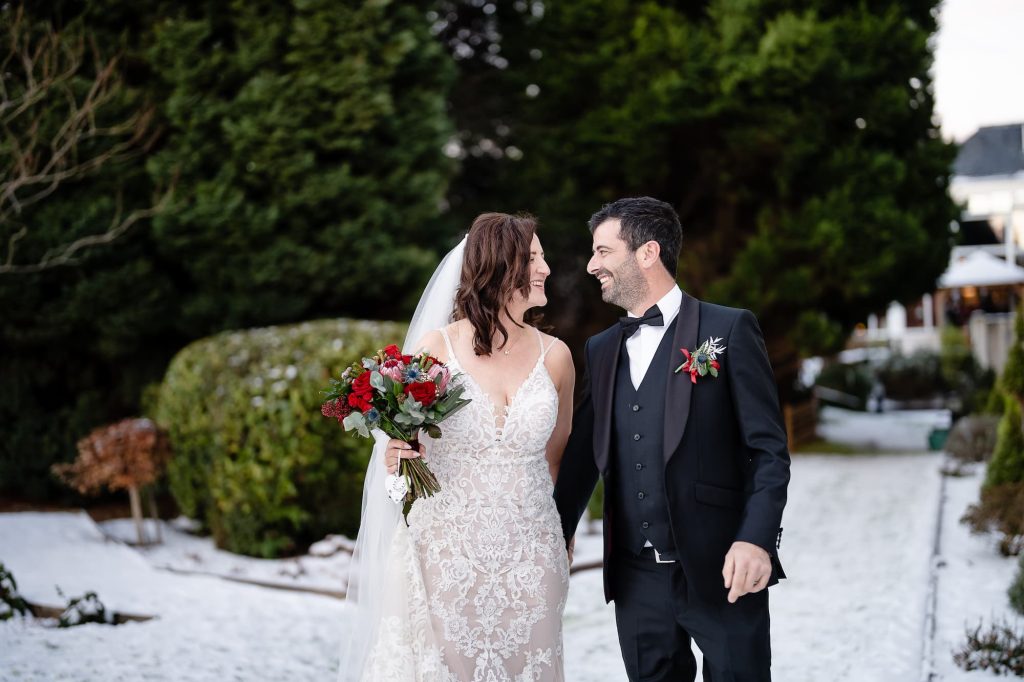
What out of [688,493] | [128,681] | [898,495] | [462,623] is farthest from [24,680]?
[898,495]

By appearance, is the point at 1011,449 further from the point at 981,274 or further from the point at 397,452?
the point at 981,274

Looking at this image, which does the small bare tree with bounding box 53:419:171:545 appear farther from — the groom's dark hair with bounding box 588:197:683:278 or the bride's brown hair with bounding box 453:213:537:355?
the groom's dark hair with bounding box 588:197:683:278

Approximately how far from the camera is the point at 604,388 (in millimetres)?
3352

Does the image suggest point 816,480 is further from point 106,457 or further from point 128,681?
point 128,681

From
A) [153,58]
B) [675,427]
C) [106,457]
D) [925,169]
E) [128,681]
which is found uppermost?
[153,58]

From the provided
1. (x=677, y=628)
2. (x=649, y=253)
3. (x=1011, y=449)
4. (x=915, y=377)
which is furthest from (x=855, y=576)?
(x=915, y=377)

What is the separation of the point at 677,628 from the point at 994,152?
2492 centimetres

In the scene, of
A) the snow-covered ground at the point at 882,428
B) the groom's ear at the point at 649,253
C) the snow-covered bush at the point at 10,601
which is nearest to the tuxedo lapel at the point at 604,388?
the groom's ear at the point at 649,253

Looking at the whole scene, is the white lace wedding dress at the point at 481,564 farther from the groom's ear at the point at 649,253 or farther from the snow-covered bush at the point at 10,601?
the snow-covered bush at the point at 10,601

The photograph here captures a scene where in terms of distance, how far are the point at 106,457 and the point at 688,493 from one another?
6746 millimetres

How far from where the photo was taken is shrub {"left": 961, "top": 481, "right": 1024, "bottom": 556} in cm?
778

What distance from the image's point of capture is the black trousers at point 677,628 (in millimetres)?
3066

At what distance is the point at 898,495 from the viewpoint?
1169cm

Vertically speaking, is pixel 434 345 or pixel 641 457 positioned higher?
pixel 434 345
